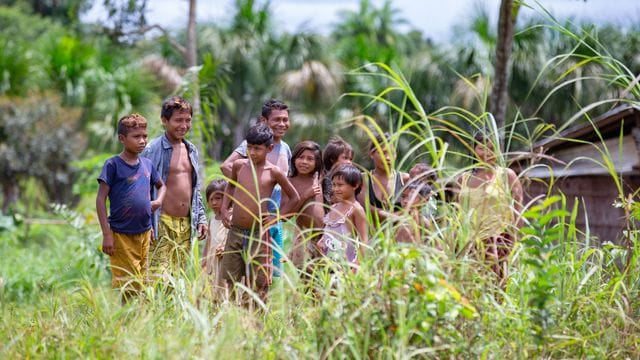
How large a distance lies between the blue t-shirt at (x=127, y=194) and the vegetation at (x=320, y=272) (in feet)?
1.45

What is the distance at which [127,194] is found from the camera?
19.5 ft

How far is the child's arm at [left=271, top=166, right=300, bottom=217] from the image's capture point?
19.7 ft

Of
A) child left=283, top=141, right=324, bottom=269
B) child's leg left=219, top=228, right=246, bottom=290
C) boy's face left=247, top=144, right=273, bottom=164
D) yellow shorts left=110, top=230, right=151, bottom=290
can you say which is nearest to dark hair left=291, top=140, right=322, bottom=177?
child left=283, top=141, right=324, bottom=269

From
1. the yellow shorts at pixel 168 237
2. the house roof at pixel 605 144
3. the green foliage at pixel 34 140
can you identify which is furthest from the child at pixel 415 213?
the green foliage at pixel 34 140

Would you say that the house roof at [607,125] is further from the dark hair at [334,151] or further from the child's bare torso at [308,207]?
the child's bare torso at [308,207]

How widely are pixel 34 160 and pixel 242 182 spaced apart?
15876mm

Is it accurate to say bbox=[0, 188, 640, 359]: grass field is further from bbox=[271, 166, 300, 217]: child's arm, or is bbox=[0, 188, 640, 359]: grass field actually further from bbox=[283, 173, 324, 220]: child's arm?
bbox=[283, 173, 324, 220]: child's arm

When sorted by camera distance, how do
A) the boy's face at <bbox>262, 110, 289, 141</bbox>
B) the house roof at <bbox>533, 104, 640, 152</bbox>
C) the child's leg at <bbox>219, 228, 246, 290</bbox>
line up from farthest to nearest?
the house roof at <bbox>533, 104, 640, 152</bbox> < the boy's face at <bbox>262, 110, 289, 141</bbox> < the child's leg at <bbox>219, 228, 246, 290</bbox>

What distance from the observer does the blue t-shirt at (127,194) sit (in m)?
5.91

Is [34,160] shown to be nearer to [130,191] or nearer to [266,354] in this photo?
[130,191]

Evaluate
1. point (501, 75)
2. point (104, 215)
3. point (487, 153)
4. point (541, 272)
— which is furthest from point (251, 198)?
point (501, 75)

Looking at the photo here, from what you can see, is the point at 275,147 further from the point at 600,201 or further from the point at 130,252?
the point at 600,201

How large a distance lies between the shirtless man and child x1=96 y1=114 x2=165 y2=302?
215 mm

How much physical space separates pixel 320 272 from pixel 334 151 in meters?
2.07
